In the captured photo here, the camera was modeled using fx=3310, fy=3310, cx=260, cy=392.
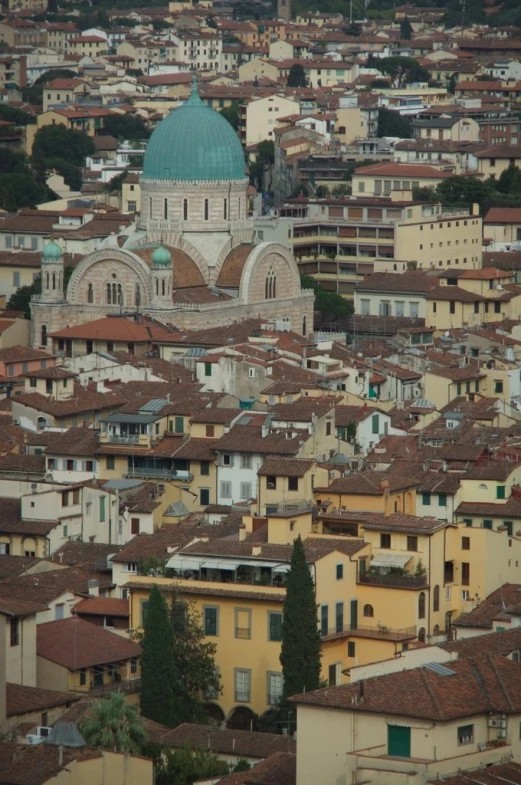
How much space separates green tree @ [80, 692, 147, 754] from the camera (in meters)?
47.1

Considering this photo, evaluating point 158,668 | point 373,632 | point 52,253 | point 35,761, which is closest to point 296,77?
point 52,253

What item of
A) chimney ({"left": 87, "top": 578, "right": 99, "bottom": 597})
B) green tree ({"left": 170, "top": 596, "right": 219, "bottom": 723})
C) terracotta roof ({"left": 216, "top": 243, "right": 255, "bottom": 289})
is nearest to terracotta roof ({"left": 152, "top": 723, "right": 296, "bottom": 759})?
green tree ({"left": 170, "top": 596, "right": 219, "bottom": 723})

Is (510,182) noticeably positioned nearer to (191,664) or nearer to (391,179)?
(391,179)

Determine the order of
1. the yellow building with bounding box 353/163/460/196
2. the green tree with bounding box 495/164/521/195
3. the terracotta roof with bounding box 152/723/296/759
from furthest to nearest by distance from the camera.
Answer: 1. the green tree with bounding box 495/164/521/195
2. the yellow building with bounding box 353/163/460/196
3. the terracotta roof with bounding box 152/723/296/759

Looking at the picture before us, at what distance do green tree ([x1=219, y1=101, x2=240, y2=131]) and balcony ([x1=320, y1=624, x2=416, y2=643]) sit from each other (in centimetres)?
9751

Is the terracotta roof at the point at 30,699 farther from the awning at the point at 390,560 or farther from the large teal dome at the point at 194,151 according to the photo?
the large teal dome at the point at 194,151

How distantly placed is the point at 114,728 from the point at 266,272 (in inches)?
2062

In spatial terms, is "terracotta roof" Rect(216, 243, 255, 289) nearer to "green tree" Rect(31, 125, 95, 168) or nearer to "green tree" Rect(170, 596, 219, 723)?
"green tree" Rect(170, 596, 219, 723)

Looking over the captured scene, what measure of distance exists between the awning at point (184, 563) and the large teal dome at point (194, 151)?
43421mm

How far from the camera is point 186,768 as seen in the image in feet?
154

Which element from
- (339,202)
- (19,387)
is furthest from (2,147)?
(19,387)

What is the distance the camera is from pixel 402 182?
125 meters

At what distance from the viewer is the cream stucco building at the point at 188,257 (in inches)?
3787

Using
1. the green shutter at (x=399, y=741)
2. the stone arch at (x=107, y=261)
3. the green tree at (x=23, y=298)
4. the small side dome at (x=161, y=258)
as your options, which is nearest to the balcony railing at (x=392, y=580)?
the green shutter at (x=399, y=741)
